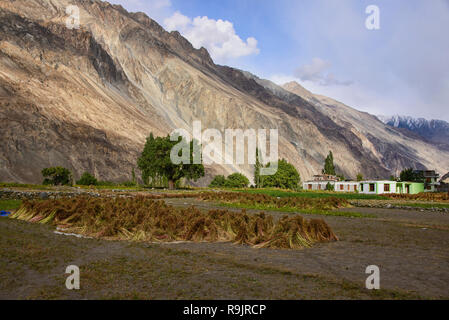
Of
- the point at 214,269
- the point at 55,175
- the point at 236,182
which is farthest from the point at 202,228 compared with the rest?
the point at 236,182

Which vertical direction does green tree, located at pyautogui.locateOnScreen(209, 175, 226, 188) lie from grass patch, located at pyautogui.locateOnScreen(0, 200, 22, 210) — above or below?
above

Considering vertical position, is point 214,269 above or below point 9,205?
below

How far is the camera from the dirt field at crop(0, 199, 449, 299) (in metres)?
6.74

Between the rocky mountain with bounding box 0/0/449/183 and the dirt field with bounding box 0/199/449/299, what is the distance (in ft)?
222

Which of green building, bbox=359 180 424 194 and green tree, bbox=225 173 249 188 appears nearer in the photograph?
green building, bbox=359 180 424 194

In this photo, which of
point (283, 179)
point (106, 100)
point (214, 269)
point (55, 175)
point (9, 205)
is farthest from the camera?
point (106, 100)

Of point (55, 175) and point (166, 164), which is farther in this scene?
point (55, 175)

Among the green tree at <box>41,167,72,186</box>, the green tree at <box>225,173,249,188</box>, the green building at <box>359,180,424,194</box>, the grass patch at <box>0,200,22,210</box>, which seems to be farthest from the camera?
the green tree at <box>225,173,249,188</box>

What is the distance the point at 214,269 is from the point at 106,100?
109392mm

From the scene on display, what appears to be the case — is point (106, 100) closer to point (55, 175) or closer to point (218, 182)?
point (218, 182)

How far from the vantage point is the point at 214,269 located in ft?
28.4

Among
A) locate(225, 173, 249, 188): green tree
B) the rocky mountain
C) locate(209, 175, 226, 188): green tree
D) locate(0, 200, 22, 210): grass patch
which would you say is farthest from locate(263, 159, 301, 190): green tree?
locate(0, 200, 22, 210): grass patch

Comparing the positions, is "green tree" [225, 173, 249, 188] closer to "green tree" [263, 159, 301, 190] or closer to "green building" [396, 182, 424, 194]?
"green tree" [263, 159, 301, 190]
